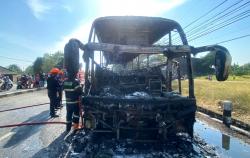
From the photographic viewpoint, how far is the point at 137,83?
777cm

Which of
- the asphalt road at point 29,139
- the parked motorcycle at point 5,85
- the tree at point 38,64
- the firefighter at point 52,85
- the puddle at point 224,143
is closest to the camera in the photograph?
the asphalt road at point 29,139

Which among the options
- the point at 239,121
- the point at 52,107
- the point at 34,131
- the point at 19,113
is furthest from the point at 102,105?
the point at 19,113

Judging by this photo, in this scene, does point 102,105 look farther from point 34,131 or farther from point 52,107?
point 52,107

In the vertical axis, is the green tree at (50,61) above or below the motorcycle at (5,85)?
above

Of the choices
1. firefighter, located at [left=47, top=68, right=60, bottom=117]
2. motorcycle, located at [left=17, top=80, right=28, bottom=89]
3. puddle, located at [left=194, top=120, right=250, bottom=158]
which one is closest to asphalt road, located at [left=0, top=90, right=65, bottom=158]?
firefighter, located at [left=47, top=68, right=60, bottom=117]

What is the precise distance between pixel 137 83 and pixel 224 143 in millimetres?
2554

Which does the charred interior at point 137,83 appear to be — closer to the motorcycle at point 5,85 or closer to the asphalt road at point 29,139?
the asphalt road at point 29,139

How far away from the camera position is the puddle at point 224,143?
6.61 meters

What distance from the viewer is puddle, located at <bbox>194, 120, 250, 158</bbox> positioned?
Answer: 6605 millimetres

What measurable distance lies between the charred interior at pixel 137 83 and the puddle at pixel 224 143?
35.1 inches

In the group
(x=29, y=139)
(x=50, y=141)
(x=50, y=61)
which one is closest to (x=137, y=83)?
(x=50, y=141)

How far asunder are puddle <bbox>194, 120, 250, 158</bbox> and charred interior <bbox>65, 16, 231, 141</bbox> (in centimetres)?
89

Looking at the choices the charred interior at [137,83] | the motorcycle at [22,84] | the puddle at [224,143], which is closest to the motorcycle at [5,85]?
the motorcycle at [22,84]

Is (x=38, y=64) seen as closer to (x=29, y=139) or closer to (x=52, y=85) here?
(x=52, y=85)
